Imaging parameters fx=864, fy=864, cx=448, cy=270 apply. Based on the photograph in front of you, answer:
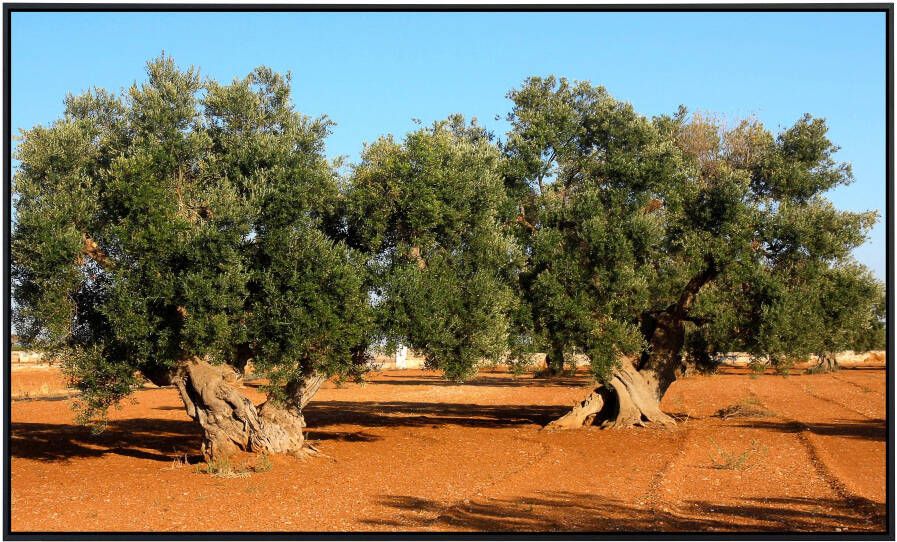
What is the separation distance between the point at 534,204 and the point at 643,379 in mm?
7305

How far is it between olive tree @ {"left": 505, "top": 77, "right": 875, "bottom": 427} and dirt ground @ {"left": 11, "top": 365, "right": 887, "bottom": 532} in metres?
3.21

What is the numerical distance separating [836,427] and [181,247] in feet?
76.4

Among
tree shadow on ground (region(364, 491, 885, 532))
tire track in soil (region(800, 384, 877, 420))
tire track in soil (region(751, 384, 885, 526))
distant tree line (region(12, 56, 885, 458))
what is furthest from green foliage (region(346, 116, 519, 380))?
tire track in soil (region(800, 384, 877, 420))

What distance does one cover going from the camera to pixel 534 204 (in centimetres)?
2564

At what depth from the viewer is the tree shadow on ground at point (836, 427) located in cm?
2773

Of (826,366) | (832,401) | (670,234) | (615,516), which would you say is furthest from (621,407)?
(826,366)

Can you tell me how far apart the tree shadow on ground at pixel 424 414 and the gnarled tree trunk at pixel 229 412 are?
10.0 metres

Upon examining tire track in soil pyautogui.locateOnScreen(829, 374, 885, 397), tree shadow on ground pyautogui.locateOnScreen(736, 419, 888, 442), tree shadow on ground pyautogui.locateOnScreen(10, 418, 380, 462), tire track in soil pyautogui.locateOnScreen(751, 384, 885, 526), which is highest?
tire track in soil pyautogui.locateOnScreen(829, 374, 885, 397)

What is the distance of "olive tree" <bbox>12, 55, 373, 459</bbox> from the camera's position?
1738 centimetres

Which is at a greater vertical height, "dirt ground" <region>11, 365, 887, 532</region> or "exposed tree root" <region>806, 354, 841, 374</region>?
"exposed tree root" <region>806, 354, 841, 374</region>

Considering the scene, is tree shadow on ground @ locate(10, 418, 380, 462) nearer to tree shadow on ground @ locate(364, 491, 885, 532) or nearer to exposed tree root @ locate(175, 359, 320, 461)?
exposed tree root @ locate(175, 359, 320, 461)

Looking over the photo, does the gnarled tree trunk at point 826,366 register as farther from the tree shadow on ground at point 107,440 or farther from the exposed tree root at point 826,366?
the tree shadow on ground at point 107,440

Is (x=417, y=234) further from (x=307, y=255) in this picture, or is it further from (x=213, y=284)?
(x=213, y=284)

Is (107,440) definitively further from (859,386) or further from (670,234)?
(859,386)
